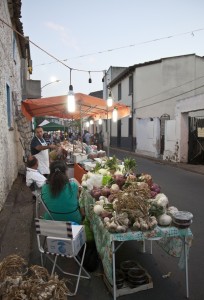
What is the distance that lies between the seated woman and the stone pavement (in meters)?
0.97

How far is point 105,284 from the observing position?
393 centimetres

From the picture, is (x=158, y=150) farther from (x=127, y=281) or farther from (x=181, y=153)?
(x=127, y=281)

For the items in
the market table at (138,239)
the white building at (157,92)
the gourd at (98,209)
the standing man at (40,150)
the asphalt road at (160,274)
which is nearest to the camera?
the market table at (138,239)

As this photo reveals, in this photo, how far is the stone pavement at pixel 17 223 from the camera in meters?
4.91

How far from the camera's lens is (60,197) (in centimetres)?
434

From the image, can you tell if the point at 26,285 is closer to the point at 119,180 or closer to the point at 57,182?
the point at 57,182

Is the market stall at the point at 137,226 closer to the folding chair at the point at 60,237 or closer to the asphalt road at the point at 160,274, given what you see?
the asphalt road at the point at 160,274

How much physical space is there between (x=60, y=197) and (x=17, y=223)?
227cm

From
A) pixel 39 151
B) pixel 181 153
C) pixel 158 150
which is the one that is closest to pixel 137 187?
pixel 39 151

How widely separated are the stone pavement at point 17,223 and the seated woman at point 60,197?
3.18 ft

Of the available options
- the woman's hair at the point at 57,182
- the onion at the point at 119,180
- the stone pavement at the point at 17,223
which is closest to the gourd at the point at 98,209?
the woman's hair at the point at 57,182

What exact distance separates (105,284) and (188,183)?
26.1 ft

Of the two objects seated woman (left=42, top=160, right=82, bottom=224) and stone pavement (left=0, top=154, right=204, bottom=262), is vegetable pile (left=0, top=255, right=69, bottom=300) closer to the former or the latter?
stone pavement (left=0, top=154, right=204, bottom=262)

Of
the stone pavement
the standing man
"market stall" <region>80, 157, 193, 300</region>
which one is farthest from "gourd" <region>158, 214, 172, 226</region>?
the standing man
